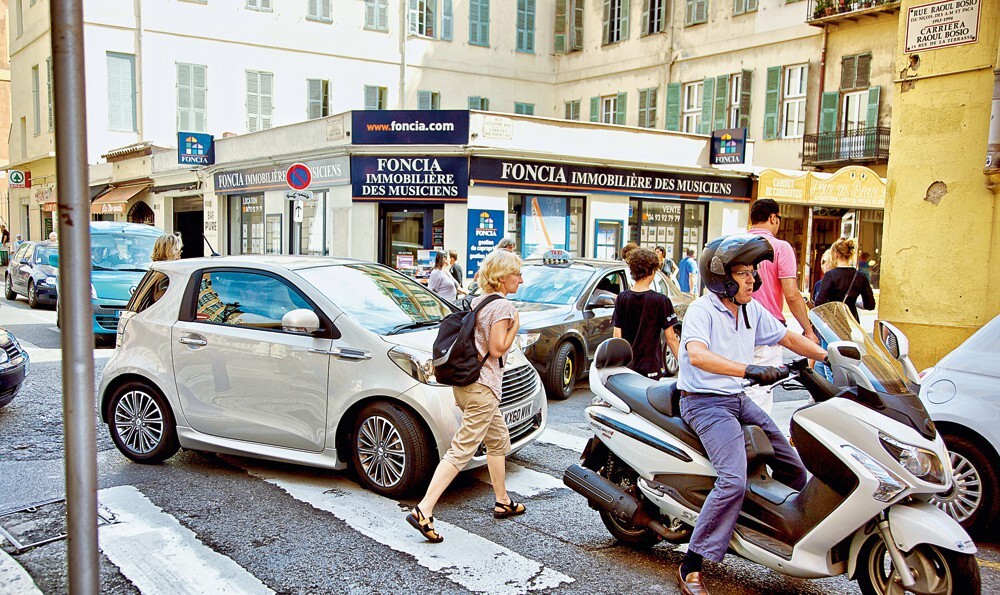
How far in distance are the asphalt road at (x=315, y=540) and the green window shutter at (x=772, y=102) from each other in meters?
20.8

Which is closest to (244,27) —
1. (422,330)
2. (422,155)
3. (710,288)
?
(422,155)

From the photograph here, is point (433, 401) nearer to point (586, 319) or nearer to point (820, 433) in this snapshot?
point (820, 433)

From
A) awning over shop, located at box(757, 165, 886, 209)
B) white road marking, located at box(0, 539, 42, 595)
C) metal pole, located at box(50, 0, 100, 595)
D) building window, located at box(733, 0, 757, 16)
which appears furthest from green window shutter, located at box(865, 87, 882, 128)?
metal pole, located at box(50, 0, 100, 595)

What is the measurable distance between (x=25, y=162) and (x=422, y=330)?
119 ft

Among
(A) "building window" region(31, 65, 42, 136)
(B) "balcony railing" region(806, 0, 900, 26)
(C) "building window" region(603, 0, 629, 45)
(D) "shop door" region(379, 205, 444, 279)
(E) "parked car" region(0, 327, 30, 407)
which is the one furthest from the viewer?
(A) "building window" region(31, 65, 42, 136)

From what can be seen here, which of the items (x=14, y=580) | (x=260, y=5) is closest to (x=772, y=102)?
(x=260, y=5)

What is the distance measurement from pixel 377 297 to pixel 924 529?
3.99 metres

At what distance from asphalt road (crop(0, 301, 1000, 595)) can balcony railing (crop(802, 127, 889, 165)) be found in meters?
19.8

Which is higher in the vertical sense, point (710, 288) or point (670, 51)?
point (670, 51)

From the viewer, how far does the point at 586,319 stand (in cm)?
938

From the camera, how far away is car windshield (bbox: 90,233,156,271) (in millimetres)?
13570

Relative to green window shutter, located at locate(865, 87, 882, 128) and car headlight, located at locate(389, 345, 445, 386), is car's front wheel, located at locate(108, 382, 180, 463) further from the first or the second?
green window shutter, located at locate(865, 87, 882, 128)

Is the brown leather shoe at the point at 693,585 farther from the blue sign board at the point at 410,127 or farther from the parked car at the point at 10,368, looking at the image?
the blue sign board at the point at 410,127

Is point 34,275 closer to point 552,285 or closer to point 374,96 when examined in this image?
point 552,285
